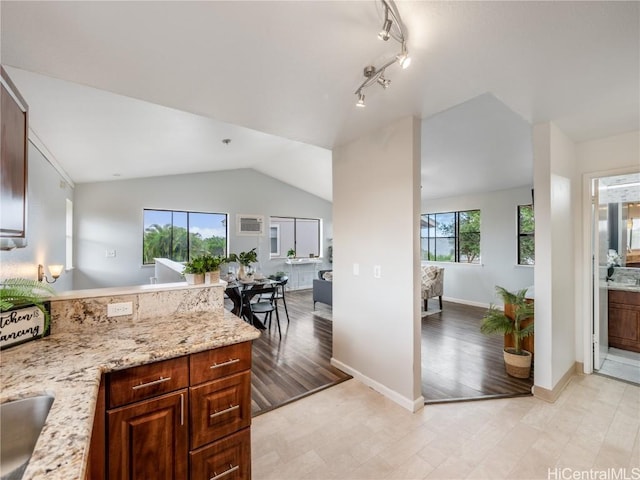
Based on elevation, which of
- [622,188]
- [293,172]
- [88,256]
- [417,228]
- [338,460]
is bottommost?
[338,460]

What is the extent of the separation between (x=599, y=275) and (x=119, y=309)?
4427 mm

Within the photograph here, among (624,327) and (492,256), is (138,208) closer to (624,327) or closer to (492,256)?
(492,256)

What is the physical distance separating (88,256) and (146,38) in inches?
225

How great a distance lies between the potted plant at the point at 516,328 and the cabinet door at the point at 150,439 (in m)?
2.91

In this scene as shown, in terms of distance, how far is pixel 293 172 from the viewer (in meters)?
7.16

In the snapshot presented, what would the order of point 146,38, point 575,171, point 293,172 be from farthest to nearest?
point 293,172
point 575,171
point 146,38

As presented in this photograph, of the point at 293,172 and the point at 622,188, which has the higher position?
the point at 293,172

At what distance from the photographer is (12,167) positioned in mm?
1256

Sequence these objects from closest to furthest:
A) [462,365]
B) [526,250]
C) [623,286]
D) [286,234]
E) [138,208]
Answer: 1. [462,365]
2. [623,286]
3. [526,250]
4. [138,208]
5. [286,234]

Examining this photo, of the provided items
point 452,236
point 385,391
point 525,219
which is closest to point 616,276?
point 525,219

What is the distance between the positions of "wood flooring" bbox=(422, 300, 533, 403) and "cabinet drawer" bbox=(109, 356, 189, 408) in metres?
2.10

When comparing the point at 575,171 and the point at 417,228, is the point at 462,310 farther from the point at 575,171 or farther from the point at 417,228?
the point at 417,228

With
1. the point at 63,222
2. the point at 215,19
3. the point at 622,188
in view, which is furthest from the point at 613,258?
the point at 63,222

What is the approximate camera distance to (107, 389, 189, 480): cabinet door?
45.6 inches
